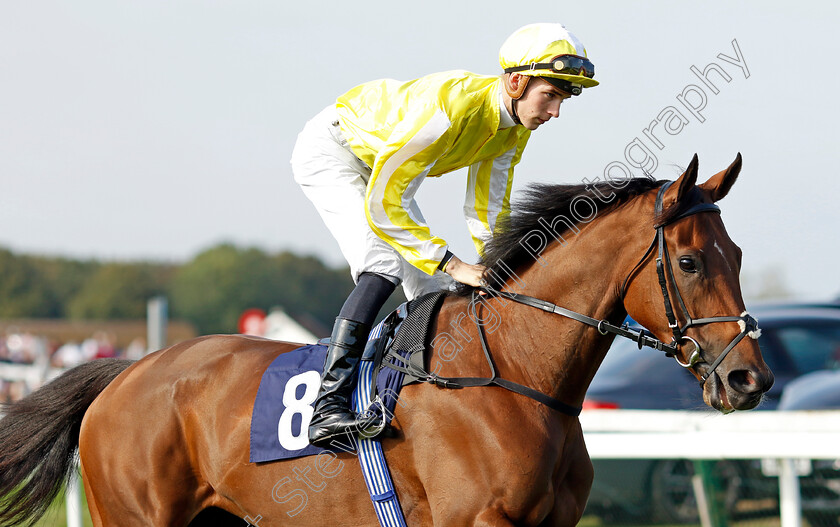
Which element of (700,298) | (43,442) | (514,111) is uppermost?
(514,111)

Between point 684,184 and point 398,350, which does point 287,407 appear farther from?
point 684,184

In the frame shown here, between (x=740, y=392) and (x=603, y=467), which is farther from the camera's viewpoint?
(x=603, y=467)

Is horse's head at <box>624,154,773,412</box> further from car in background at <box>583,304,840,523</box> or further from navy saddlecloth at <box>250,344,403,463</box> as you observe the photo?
car in background at <box>583,304,840,523</box>

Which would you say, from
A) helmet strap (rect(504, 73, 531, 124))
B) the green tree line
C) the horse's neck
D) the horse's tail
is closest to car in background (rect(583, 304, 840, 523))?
the horse's neck

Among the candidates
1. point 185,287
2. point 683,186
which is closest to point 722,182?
point 683,186

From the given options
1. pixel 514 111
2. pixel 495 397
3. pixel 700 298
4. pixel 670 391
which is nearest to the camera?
pixel 700 298

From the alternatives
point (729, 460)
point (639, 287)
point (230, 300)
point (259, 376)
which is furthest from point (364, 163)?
point (230, 300)

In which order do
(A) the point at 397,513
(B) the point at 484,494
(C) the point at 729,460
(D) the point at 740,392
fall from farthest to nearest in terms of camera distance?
(C) the point at 729,460 → (A) the point at 397,513 → (B) the point at 484,494 → (D) the point at 740,392

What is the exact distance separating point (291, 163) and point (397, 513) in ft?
4.75

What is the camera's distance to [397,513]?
3.05 m

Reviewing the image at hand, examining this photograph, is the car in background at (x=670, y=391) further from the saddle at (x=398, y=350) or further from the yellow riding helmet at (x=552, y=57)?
the yellow riding helmet at (x=552, y=57)

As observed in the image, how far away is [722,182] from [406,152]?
1.03m

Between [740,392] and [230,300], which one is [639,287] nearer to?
[740,392]

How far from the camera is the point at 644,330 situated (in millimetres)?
2857
